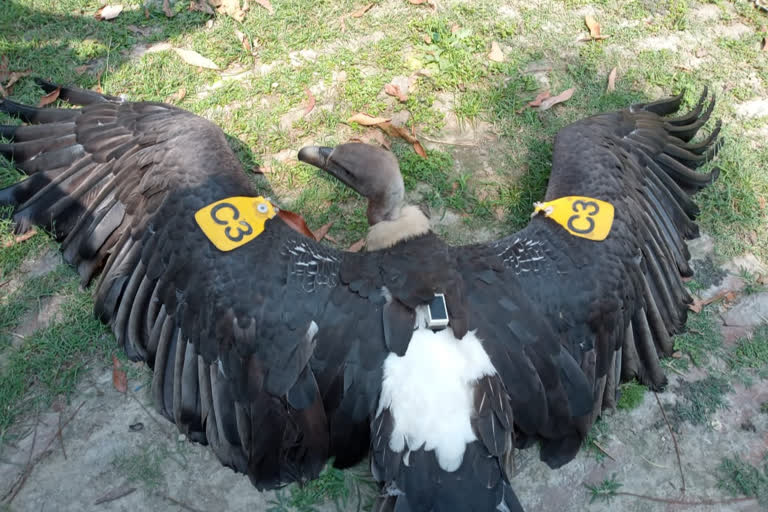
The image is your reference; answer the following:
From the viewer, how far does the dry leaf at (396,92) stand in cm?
445

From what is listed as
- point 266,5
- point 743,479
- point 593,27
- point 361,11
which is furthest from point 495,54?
point 743,479

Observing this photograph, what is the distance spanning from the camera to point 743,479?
3.14 meters

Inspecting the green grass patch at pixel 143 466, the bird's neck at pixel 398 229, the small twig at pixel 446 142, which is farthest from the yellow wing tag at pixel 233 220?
the small twig at pixel 446 142

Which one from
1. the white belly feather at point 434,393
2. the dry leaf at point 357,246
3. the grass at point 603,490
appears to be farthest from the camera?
the dry leaf at point 357,246

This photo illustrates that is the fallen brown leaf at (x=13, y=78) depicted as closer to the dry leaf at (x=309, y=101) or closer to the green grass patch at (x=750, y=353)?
the dry leaf at (x=309, y=101)

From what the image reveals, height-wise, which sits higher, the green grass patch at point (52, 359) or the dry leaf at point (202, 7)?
the dry leaf at point (202, 7)

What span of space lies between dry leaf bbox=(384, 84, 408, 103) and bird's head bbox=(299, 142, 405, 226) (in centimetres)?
127

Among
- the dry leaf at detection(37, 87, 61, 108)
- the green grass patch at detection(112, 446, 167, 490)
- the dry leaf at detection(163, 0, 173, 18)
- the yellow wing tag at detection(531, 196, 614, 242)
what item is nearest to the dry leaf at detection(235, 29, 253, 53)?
the dry leaf at detection(163, 0, 173, 18)

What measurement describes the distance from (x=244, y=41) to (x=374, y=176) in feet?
7.08

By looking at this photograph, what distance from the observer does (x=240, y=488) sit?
2982mm

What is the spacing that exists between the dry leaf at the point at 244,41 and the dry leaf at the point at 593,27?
2.72 metres

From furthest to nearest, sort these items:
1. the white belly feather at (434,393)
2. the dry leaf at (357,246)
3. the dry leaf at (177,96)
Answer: the dry leaf at (177,96)
the dry leaf at (357,246)
the white belly feather at (434,393)

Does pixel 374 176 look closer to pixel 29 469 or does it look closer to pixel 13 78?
pixel 29 469

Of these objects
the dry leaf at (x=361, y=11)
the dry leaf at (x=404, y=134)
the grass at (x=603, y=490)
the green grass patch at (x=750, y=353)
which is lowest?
the grass at (x=603, y=490)
